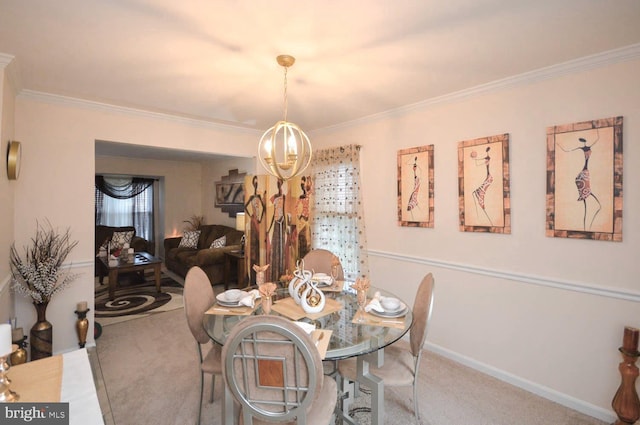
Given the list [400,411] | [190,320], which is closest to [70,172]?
[190,320]

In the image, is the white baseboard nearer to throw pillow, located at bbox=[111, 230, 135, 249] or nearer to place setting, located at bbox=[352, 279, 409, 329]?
place setting, located at bbox=[352, 279, 409, 329]

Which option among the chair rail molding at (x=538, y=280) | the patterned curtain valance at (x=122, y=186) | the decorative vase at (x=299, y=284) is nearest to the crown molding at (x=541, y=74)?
the chair rail molding at (x=538, y=280)

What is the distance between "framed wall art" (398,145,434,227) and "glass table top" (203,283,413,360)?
4.40ft

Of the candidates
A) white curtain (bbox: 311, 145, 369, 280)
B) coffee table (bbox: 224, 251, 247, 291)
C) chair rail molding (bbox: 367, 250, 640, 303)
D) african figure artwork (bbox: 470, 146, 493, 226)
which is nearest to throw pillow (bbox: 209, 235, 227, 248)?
coffee table (bbox: 224, 251, 247, 291)

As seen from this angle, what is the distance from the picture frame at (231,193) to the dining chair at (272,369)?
471cm

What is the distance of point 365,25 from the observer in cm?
172

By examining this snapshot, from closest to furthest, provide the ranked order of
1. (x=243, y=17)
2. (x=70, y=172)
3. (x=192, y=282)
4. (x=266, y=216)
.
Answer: (x=243, y=17)
(x=192, y=282)
(x=70, y=172)
(x=266, y=216)

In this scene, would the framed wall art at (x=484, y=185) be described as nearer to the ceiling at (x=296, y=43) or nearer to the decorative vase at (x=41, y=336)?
the ceiling at (x=296, y=43)

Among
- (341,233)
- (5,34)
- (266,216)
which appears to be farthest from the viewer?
(266,216)

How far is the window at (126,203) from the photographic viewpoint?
6801mm

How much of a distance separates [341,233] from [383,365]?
207 centimetres

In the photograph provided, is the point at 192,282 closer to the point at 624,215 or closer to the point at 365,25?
the point at 365,25

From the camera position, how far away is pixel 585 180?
2.12 m

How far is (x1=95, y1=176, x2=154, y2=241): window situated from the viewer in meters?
6.80
